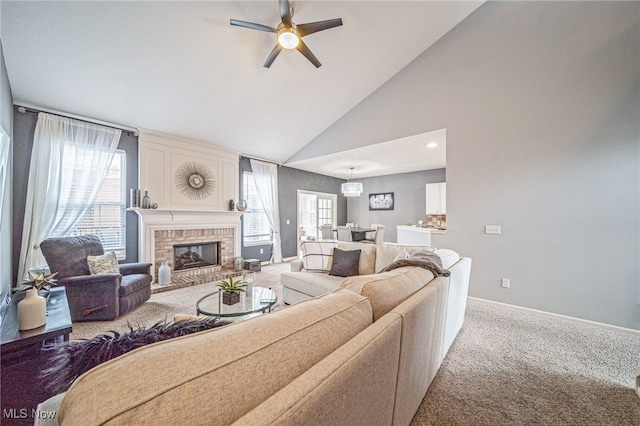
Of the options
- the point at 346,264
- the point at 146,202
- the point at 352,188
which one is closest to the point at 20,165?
the point at 146,202

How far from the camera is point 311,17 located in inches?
124

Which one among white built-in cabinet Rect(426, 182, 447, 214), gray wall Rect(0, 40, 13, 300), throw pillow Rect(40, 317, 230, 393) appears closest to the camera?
throw pillow Rect(40, 317, 230, 393)

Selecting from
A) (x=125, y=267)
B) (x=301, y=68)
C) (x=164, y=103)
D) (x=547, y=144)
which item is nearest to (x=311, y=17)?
(x=301, y=68)

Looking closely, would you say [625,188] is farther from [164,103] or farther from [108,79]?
[108,79]

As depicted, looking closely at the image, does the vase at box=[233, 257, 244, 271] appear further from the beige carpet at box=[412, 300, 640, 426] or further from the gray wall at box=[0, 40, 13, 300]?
the beige carpet at box=[412, 300, 640, 426]

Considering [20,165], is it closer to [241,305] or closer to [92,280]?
[92,280]

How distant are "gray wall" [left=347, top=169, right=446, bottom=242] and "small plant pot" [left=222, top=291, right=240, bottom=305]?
591 centimetres

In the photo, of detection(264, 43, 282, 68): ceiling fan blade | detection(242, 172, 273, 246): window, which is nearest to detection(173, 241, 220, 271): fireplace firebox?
detection(242, 172, 273, 246): window

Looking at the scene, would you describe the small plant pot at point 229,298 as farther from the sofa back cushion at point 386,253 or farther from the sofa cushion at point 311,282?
the sofa back cushion at point 386,253

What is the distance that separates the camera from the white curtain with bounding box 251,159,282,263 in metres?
5.75

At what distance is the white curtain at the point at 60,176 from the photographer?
311 centimetres

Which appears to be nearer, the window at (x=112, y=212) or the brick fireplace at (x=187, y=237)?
the window at (x=112, y=212)

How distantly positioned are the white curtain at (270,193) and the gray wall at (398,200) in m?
3.21

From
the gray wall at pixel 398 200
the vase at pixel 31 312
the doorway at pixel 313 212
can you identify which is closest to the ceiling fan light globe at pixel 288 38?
the vase at pixel 31 312
